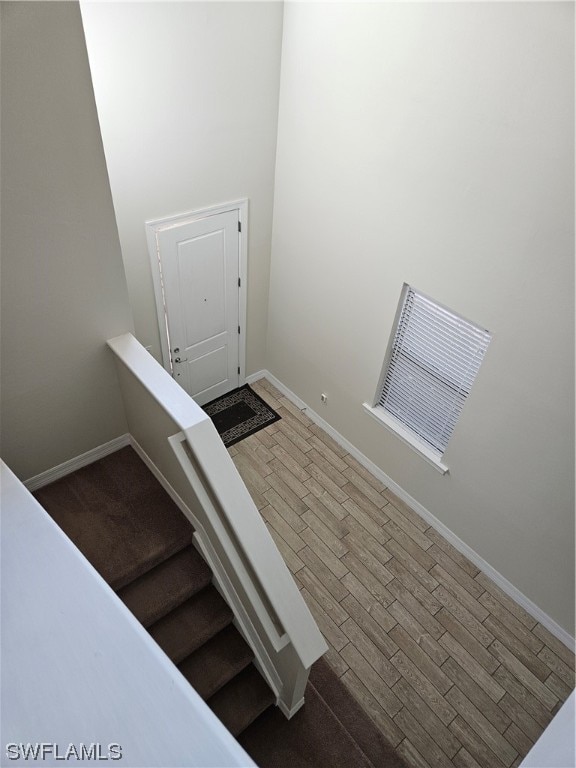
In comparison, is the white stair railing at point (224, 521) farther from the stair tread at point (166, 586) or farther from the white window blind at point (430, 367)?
the white window blind at point (430, 367)

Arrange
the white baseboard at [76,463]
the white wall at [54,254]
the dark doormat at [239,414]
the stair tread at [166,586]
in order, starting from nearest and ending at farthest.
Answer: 1. the white wall at [54,254]
2. the stair tread at [166,586]
3. the white baseboard at [76,463]
4. the dark doormat at [239,414]

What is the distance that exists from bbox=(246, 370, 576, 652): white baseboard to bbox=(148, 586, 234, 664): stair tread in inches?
101

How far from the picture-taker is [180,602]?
123 inches

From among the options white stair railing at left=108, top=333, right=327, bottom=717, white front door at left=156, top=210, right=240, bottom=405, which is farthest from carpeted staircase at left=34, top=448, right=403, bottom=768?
white front door at left=156, top=210, right=240, bottom=405

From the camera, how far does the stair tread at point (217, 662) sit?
10.3ft

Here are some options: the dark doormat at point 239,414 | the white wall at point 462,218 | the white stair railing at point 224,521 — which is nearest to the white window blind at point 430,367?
the white wall at point 462,218

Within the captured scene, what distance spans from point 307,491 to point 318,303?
78.8 inches

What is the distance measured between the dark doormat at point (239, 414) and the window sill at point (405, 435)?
1.42 m

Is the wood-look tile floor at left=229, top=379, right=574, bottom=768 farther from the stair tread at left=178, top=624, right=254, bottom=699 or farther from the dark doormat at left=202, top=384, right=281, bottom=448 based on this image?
the stair tread at left=178, top=624, right=254, bottom=699

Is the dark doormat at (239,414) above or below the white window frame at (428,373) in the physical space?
below

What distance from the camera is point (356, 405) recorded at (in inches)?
211

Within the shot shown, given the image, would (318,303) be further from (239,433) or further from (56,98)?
(56,98)

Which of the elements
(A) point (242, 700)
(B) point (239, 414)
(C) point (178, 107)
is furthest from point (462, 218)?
(A) point (242, 700)

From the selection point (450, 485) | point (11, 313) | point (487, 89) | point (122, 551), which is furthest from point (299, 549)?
point (487, 89)
